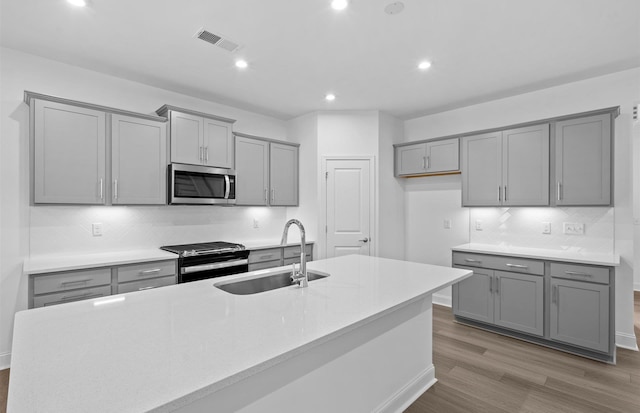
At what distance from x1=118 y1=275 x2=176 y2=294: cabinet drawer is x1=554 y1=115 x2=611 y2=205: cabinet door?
405 centimetres

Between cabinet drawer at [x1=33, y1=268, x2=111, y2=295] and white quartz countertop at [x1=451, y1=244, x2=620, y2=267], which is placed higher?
white quartz countertop at [x1=451, y1=244, x2=620, y2=267]

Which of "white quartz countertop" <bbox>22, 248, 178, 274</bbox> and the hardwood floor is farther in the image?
"white quartz countertop" <bbox>22, 248, 178, 274</bbox>

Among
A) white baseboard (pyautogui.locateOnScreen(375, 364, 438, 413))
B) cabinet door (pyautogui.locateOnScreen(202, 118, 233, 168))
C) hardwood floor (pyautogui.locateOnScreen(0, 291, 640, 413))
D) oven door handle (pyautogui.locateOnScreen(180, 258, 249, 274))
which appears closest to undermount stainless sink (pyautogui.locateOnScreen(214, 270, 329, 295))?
white baseboard (pyautogui.locateOnScreen(375, 364, 438, 413))

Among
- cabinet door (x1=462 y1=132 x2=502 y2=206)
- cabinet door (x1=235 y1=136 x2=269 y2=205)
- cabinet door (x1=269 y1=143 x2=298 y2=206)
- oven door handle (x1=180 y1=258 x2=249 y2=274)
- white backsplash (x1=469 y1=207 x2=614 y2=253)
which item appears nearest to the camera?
oven door handle (x1=180 y1=258 x2=249 y2=274)

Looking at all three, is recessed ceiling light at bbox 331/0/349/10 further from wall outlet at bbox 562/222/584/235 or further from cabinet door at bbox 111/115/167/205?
wall outlet at bbox 562/222/584/235

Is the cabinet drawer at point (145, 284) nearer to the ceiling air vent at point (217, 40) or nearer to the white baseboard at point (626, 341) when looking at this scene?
the ceiling air vent at point (217, 40)

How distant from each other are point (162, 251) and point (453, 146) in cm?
370

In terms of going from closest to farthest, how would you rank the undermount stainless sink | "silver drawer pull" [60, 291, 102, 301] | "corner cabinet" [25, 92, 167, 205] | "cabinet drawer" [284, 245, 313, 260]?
the undermount stainless sink
"silver drawer pull" [60, 291, 102, 301]
"corner cabinet" [25, 92, 167, 205]
"cabinet drawer" [284, 245, 313, 260]

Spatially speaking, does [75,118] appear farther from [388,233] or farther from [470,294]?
[470,294]

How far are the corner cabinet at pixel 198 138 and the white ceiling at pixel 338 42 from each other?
1.21 feet

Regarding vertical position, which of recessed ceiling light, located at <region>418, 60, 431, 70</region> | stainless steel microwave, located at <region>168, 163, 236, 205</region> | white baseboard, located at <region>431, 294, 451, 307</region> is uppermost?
recessed ceiling light, located at <region>418, 60, 431, 70</region>

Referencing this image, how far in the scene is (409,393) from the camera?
224 cm

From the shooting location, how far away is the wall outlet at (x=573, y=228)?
3.43 m

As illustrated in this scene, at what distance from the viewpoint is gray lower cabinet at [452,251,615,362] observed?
2873mm
